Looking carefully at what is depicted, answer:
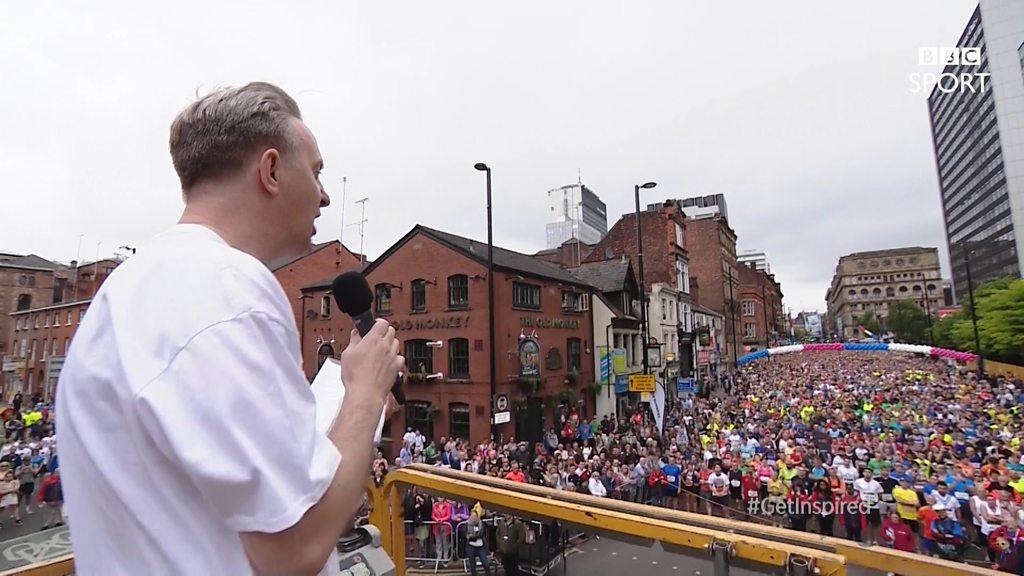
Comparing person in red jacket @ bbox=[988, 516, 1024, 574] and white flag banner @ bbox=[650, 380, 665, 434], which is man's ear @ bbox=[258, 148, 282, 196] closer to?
person in red jacket @ bbox=[988, 516, 1024, 574]

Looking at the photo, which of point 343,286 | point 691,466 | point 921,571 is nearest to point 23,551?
point 343,286

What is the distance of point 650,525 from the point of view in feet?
8.99

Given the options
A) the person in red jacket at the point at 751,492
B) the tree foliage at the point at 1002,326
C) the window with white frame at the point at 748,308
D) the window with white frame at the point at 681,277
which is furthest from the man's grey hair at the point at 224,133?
the window with white frame at the point at 748,308

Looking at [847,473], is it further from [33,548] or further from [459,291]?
[459,291]

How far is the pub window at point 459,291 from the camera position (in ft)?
76.6

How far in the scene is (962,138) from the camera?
94312 millimetres

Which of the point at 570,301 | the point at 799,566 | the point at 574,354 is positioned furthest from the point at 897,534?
the point at 570,301

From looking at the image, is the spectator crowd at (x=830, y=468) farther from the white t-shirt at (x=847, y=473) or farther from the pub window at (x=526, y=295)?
the pub window at (x=526, y=295)

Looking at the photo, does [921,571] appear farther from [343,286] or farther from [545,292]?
[545,292]

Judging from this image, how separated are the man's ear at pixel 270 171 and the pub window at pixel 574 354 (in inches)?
1028

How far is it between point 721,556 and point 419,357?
73.8 ft

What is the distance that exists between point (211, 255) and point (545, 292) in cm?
2499

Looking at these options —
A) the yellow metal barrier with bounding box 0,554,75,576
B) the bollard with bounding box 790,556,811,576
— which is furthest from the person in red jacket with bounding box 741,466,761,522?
the yellow metal barrier with bounding box 0,554,75,576

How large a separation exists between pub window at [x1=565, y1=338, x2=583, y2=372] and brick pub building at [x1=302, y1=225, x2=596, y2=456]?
18 cm
